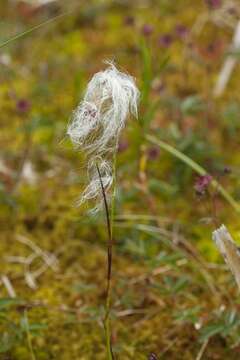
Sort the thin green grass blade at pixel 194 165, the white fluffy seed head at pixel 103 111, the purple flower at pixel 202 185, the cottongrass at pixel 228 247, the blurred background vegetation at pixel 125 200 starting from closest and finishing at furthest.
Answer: the white fluffy seed head at pixel 103 111 < the cottongrass at pixel 228 247 < the purple flower at pixel 202 185 < the blurred background vegetation at pixel 125 200 < the thin green grass blade at pixel 194 165

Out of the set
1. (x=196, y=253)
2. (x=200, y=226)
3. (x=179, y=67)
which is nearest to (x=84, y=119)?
(x=196, y=253)

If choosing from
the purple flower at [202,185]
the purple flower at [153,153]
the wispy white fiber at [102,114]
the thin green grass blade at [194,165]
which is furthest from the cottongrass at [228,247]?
the purple flower at [153,153]

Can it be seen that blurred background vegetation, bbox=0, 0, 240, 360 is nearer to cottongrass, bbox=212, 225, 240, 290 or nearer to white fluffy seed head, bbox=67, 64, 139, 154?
white fluffy seed head, bbox=67, 64, 139, 154

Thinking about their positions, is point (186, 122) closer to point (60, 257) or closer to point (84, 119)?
point (60, 257)

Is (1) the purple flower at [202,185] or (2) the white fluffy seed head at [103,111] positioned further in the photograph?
(1) the purple flower at [202,185]

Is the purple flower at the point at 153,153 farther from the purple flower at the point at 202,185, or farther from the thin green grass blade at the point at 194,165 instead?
the purple flower at the point at 202,185

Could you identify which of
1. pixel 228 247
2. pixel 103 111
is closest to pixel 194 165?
pixel 228 247
